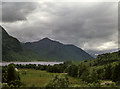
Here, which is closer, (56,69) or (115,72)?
(115,72)

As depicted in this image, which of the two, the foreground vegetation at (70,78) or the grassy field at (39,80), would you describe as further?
the grassy field at (39,80)

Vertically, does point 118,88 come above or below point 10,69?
below

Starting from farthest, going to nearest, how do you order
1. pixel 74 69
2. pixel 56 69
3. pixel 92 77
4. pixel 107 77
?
pixel 56 69, pixel 74 69, pixel 107 77, pixel 92 77

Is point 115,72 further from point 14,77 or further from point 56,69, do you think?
point 56,69

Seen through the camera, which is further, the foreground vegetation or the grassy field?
the grassy field

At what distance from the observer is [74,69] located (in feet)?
290

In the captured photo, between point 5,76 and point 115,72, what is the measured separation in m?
45.5

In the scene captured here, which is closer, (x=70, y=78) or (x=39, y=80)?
(x=39, y=80)

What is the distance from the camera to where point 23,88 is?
15844 millimetres

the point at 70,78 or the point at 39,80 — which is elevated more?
the point at 39,80

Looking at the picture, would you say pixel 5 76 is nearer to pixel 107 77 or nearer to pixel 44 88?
pixel 44 88

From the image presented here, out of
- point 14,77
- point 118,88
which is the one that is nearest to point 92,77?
point 14,77

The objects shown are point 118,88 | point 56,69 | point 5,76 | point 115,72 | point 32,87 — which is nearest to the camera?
point 32,87

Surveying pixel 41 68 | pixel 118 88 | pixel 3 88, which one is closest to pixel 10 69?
pixel 3 88
